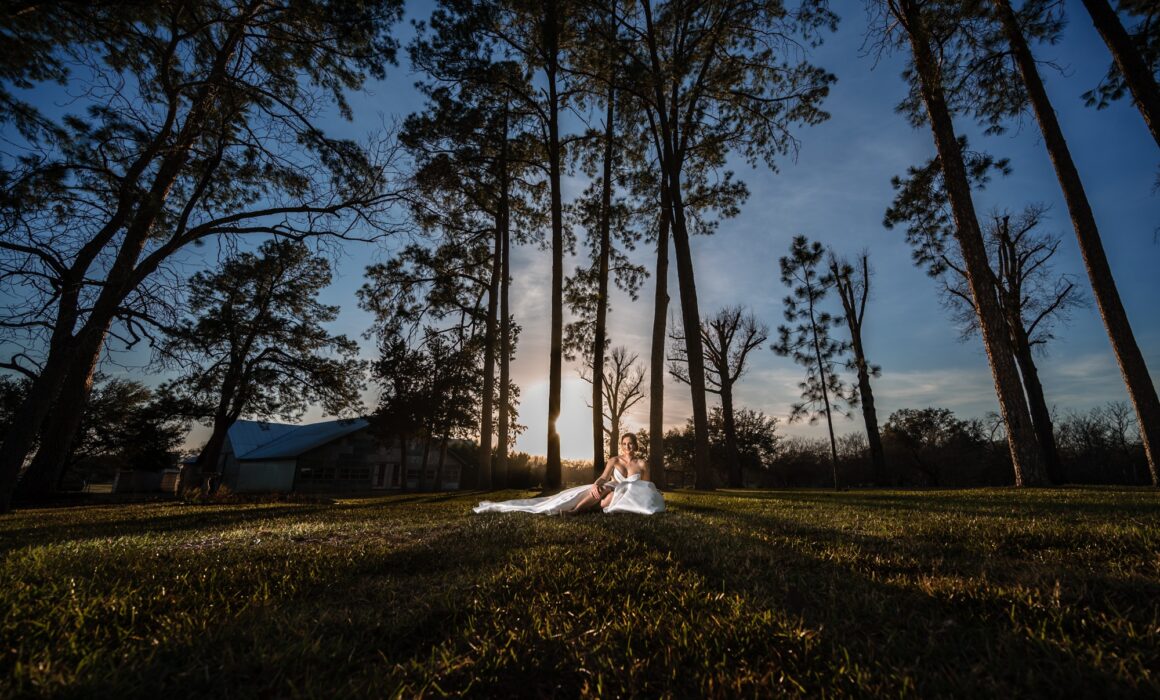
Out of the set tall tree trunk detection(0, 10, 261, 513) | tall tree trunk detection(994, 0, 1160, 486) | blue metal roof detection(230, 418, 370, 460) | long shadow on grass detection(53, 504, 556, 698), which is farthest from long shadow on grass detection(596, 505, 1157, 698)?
blue metal roof detection(230, 418, 370, 460)

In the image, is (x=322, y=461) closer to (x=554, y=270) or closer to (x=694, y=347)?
(x=554, y=270)

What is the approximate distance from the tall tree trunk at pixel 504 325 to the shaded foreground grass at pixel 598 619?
593 inches

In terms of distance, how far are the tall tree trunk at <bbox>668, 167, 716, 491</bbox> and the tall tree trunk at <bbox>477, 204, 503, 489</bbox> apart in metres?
8.49

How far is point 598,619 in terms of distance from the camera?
7.22 ft

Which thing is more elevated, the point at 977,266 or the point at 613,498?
the point at 977,266

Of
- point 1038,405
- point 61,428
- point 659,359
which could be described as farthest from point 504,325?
point 1038,405

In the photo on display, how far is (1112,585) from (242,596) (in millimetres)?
4788

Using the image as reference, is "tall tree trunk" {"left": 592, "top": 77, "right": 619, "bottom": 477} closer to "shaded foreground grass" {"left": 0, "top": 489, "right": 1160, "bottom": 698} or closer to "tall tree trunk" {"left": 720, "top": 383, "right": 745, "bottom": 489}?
"tall tree trunk" {"left": 720, "top": 383, "right": 745, "bottom": 489}

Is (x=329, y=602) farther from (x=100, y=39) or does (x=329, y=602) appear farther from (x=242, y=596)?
(x=100, y=39)

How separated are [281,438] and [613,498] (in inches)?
1896

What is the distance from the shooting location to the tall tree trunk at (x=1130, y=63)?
8.71m

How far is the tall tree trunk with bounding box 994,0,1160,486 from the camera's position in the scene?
9484 millimetres

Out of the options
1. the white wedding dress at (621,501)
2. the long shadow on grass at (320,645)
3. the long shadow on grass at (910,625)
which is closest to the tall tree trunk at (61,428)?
the white wedding dress at (621,501)

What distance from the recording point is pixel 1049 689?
1.45m
